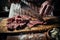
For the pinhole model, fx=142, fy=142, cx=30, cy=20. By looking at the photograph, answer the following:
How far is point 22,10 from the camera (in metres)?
5.05

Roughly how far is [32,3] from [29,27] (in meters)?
1.67

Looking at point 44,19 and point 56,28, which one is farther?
point 44,19

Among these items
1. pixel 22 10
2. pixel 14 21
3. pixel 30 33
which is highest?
pixel 22 10

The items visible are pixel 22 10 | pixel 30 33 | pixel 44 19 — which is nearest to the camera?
pixel 30 33

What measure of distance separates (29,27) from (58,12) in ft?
6.98

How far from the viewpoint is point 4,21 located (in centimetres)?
457

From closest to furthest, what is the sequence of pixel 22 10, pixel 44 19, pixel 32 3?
pixel 44 19
pixel 22 10
pixel 32 3

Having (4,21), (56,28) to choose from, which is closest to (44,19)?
(56,28)

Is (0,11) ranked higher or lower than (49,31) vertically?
higher

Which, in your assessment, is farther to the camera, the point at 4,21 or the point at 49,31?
the point at 4,21

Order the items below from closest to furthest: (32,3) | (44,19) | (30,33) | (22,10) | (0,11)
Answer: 1. (30,33)
2. (44,19)
3. (22,10)
4. (32,3)
5. (0,11)

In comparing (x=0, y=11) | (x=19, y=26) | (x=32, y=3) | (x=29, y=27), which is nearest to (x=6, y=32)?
(x=19, y=26)

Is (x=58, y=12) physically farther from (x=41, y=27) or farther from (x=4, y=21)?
(x=4, y=21)

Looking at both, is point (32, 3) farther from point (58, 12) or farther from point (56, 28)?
point (56, 28)
